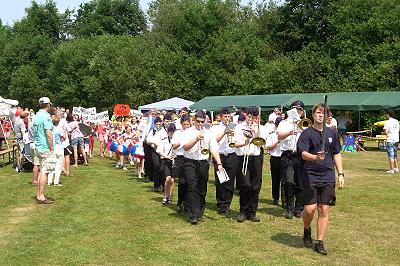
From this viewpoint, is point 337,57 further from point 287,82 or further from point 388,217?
point 388,217

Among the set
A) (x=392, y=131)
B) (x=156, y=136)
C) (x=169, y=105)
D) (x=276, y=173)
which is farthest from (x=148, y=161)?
(x=169, y=105)

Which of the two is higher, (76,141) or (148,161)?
(76,141)

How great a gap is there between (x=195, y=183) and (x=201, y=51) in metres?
46.2

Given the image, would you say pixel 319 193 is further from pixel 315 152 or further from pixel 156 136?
pixel 156 136

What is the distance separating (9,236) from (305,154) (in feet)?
15.6

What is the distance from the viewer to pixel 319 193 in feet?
25.6

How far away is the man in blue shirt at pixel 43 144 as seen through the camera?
457 inches

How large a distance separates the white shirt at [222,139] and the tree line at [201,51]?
89.0 ft

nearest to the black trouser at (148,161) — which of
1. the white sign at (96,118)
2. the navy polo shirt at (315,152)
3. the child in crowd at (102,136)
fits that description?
the navy polo shirt at (315,152)

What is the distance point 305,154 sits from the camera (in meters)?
7.78

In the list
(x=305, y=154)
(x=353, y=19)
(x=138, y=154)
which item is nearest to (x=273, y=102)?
(x=353, y=19)

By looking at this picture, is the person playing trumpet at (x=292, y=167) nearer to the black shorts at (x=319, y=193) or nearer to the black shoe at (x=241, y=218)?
the black shoe at (x=241, y=218)

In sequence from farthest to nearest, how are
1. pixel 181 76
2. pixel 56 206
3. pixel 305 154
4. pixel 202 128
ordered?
1. pixel 181 76
2. pixel 56 206
3. pixel 202 128
4. pixel 305 154

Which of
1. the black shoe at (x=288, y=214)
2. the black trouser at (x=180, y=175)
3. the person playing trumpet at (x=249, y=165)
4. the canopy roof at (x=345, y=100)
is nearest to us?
the person playing trumpet at (x=249, y=165)
